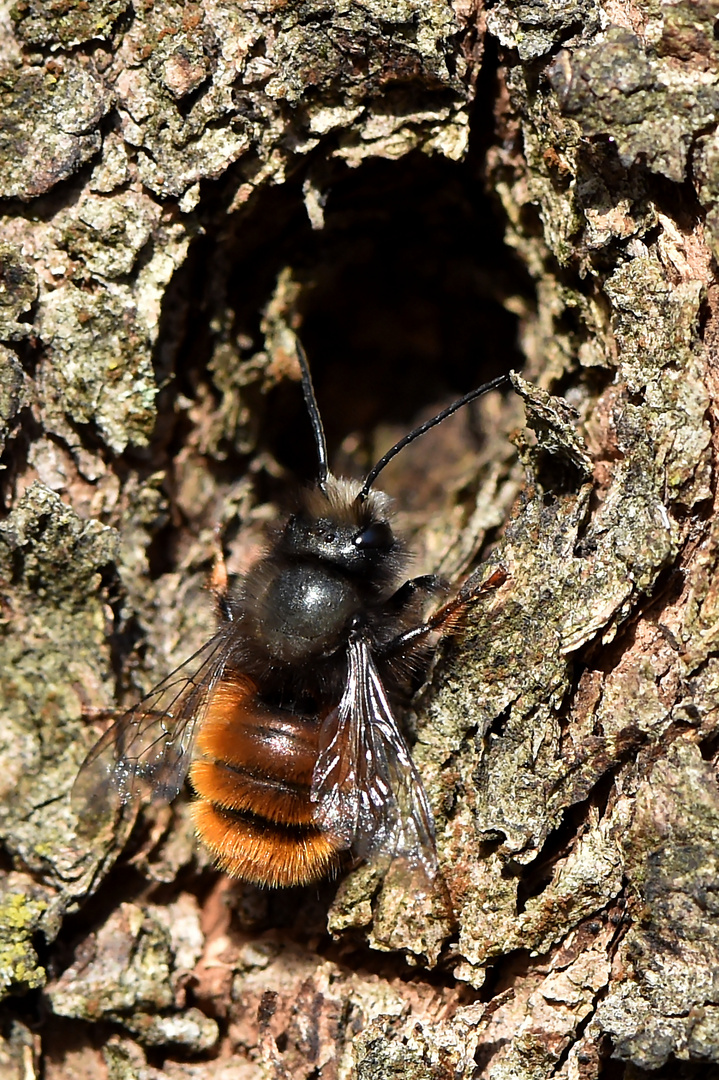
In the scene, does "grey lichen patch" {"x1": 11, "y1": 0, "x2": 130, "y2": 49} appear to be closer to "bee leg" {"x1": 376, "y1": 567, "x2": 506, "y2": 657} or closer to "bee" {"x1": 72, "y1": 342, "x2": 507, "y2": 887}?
"bee" {"x1": 72, "y1": 342, "x2": 507, "y2": 887}

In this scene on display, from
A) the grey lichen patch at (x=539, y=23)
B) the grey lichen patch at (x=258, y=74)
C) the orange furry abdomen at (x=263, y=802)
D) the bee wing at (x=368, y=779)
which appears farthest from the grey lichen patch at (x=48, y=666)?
the grey lichen patch at (x=539, y=23)

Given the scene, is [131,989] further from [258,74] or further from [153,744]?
[258,74]

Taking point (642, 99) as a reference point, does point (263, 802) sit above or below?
below

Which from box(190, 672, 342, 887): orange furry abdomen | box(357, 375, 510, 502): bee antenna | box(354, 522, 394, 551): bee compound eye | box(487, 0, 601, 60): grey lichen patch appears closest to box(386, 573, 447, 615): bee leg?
box(354, 522, 394, 551): bee compound eye

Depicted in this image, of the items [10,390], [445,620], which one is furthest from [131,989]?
[10,390]

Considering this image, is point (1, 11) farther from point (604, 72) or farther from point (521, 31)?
point (604, 72)

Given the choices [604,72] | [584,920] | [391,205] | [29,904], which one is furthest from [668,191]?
[29,904]
